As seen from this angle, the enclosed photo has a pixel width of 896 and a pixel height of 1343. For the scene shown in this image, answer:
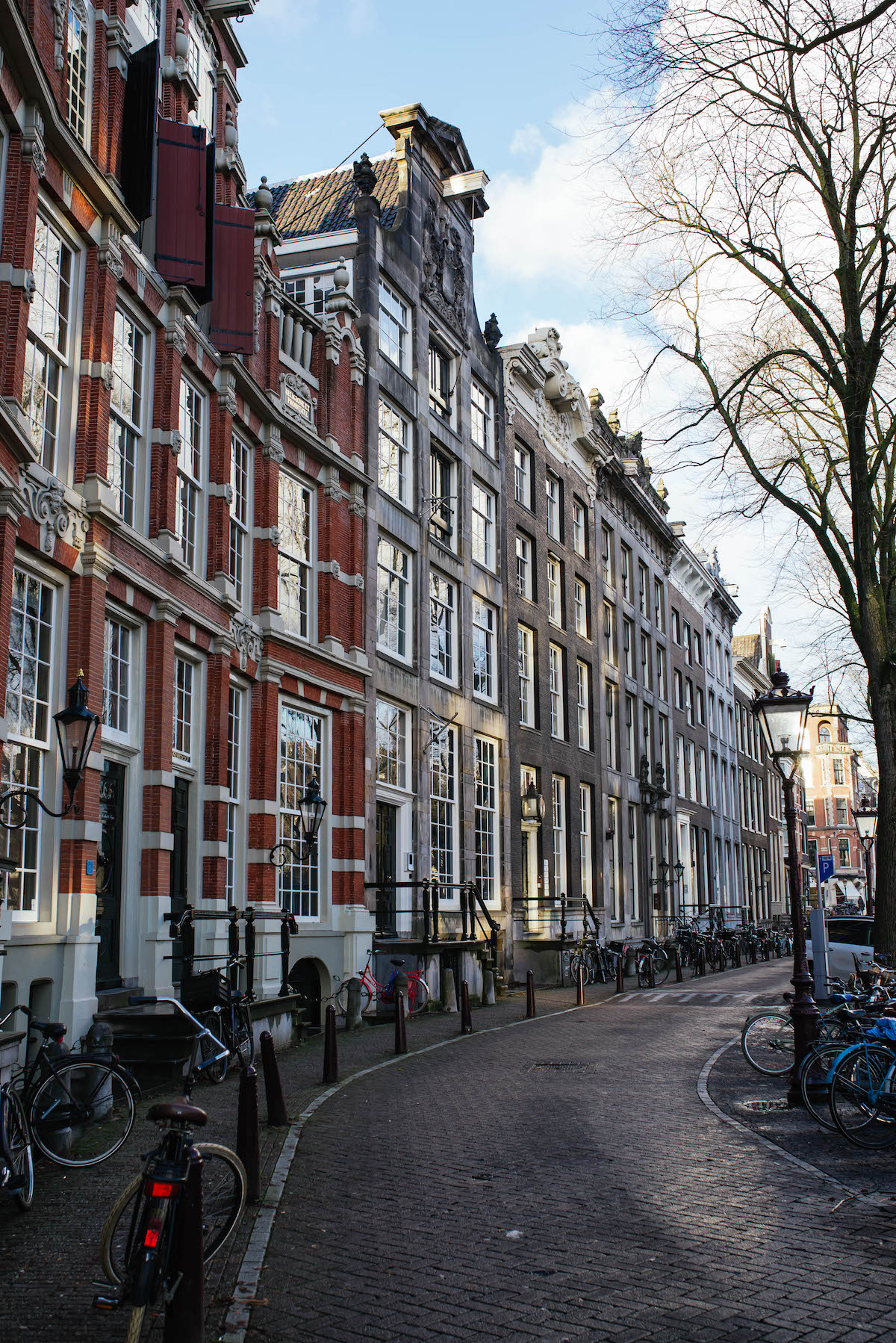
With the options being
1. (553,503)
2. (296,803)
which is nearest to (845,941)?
(296,803)

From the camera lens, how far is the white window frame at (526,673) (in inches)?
1203

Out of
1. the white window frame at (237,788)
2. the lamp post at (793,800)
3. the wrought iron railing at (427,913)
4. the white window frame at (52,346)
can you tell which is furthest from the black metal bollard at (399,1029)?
the white window frame at (52,346)

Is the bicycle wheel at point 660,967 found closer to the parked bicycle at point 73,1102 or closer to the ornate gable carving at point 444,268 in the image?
the ornate gable carving at point 444,268

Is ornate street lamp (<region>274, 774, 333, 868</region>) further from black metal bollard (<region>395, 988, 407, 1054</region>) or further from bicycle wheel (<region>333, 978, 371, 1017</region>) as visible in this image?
black metal bollard (<region>395, 988, 407, 1054</region>)

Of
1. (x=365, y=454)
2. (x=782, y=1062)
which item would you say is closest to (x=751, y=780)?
(x=365, y=454)

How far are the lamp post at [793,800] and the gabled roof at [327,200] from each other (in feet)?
52.8

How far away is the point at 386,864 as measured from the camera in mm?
22734

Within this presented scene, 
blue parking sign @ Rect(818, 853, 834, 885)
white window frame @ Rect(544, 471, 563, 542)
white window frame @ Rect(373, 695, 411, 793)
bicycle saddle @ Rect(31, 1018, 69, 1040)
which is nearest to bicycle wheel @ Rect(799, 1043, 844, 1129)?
bicycle saddle @ Rect(31, 1018, 69, 1040)

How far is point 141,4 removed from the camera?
51.1 feet

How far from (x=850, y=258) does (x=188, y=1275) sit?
16.6 meters

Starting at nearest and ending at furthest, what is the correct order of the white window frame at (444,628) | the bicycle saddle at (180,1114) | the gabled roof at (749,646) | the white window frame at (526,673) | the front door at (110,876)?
the bicycle saddle at (180,1114) → the front door at (110,876) → the white window frame at (444,628) → the white window frame at (526,673) → the gabled roof at (749,646)

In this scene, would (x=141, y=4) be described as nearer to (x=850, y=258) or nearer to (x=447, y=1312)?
(x=850, y=258)

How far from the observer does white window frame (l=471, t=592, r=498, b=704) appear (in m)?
28.0

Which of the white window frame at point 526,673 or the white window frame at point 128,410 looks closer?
the white window frame at point 128,410
